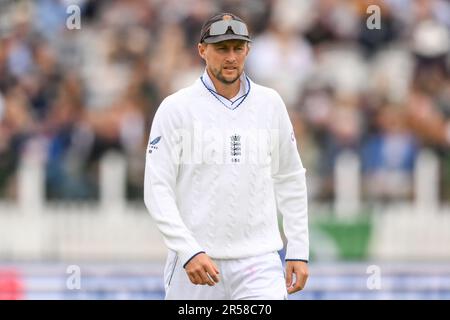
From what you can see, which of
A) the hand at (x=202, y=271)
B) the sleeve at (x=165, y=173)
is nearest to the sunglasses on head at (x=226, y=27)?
the sleeve at (x=165, y=173)

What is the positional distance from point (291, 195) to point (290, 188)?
0.11 feet

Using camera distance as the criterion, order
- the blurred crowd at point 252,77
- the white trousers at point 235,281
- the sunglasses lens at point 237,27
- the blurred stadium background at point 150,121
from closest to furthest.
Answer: the sunglasses lens at point 237,27 → the white trousers at point 235,281 → the blurred stadium background at point 150,121 → the blurred crowd at point 252,77

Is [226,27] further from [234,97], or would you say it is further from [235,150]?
[235,150]

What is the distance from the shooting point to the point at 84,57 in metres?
13.6

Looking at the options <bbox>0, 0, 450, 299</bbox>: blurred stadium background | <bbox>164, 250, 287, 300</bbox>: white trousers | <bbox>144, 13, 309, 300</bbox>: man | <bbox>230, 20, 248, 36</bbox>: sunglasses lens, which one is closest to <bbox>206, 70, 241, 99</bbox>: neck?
<bbox>144, 13, 309, 300</bbox>: man

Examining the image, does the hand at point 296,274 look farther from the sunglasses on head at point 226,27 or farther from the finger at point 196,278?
the sunglasses on head at point 226,27

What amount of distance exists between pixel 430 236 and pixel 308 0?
325 cm

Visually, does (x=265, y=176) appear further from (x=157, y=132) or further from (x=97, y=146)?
(x=97, y=146)

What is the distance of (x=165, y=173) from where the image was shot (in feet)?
19.8

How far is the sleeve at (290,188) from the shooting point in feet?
20.3

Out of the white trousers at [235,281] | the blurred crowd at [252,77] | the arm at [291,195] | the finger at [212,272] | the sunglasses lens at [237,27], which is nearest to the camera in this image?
the finger at [212,272]

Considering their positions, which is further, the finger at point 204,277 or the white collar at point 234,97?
the white collar at point 234,97

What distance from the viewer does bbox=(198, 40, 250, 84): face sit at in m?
5.99

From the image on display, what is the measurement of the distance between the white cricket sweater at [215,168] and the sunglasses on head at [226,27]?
272mm
